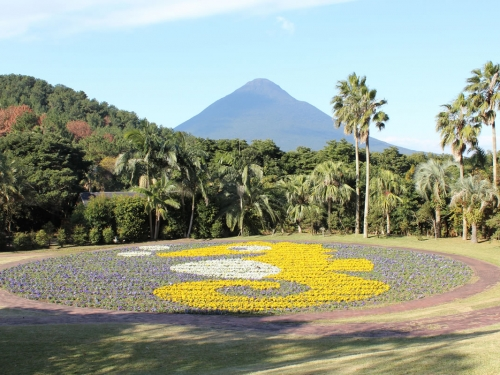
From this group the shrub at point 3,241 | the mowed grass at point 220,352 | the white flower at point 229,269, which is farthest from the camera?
the shrub at point 3,241

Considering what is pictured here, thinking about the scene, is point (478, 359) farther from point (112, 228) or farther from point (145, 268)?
point (112, 228)

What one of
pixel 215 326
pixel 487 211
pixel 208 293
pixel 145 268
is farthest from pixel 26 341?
pixel 487 211

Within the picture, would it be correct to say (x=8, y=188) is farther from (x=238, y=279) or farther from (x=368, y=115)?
(x=368, y=115)

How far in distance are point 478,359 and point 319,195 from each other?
29.0 metres

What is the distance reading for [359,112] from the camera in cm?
3431

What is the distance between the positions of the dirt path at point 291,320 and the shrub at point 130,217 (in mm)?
Result: 17311

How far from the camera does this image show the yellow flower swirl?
52.4ft

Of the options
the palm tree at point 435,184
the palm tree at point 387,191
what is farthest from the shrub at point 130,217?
the palm tree at point 435,184

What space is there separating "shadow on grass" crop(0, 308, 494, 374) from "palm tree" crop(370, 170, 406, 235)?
23106 millimetres

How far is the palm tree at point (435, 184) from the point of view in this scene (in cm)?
3288

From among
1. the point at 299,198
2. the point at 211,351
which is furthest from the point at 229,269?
the point at 299,198

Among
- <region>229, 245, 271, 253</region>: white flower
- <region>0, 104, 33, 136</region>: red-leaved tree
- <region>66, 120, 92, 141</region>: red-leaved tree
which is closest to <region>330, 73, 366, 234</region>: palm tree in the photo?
<region>229, 245, 271, 253</region>: white flower

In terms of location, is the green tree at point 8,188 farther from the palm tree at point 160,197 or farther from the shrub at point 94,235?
the palm tree at point 160,197

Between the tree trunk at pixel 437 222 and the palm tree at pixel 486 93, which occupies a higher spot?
the palm tree at pixel 486 93
